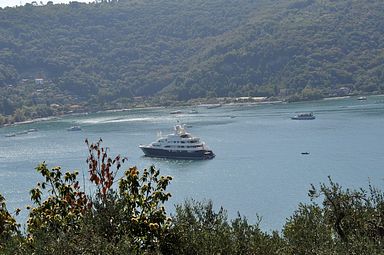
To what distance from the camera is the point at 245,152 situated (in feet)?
229

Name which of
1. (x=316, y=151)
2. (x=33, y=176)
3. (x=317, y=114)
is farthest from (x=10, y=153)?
(x=317, y=114)

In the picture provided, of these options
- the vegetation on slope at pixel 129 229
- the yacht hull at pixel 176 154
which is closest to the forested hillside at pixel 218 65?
the yacht hull at pixel 176 154

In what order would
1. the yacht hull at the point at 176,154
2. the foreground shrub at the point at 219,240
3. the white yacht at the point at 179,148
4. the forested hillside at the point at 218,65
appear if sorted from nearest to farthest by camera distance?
the foreground shrub at the point at 219,240 < the yacht hull at the point at 176,154 < the white yacht at the point at 179,148 < the forested hillside at the point at 218,65

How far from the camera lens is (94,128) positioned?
338 ft

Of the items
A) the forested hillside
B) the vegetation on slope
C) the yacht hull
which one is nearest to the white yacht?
the yacht hull

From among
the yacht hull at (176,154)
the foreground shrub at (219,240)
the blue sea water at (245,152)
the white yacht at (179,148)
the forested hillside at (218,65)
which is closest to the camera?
the foreground shrub at (219,240)

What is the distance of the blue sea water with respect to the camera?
1912 inches

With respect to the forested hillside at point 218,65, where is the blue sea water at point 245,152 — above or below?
below

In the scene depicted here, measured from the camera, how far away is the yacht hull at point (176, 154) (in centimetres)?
6812

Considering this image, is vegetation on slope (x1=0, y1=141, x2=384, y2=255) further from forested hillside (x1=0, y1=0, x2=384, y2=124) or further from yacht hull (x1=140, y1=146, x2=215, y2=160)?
forested hillside (x1=0, y1=0, x2=384, y2=124)

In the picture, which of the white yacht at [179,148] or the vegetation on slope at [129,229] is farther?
the white yacht at [179,148]

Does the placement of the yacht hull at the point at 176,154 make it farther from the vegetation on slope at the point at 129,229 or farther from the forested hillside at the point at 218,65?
the forested hillside at the point at 218,65

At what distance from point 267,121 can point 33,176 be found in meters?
45.3

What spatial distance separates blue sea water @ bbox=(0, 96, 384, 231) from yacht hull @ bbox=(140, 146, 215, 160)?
88cm
